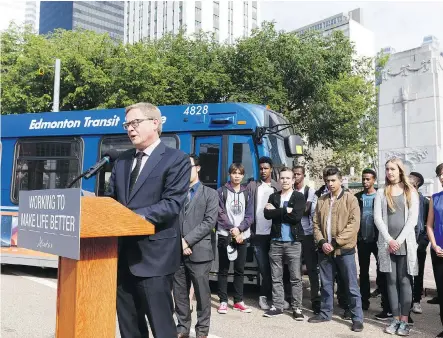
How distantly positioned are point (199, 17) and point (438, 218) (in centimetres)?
6767

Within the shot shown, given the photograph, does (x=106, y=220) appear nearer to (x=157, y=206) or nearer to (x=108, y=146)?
(x=157, y=206)

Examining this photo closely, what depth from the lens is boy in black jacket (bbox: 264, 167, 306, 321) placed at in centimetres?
575

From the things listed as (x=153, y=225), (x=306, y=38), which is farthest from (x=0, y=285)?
(x=306, y=38)

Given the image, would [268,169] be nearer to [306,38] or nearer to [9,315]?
[9,315]

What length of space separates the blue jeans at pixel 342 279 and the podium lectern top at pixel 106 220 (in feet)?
12.2

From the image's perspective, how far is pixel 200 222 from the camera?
15.6 ft

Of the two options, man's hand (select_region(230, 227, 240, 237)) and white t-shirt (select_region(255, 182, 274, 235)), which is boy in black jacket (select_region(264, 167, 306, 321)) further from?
man's hand (select_region(230, 227, 240, 237))

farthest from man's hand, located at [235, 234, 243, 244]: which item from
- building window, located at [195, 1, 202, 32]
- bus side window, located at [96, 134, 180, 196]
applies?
building window, located at [195, 1, 202, 32]

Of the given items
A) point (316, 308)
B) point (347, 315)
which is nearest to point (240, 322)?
point (316, 308)

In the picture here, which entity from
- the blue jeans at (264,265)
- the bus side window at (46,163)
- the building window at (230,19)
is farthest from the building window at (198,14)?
the blue jeans at (264,265)

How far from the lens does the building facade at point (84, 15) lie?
A: 9512 cm

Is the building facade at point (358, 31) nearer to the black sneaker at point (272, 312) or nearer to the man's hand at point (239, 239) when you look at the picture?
the man's hand at point (239, 239)

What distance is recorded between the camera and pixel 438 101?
16.5m

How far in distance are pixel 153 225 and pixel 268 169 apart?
13.7 ft
